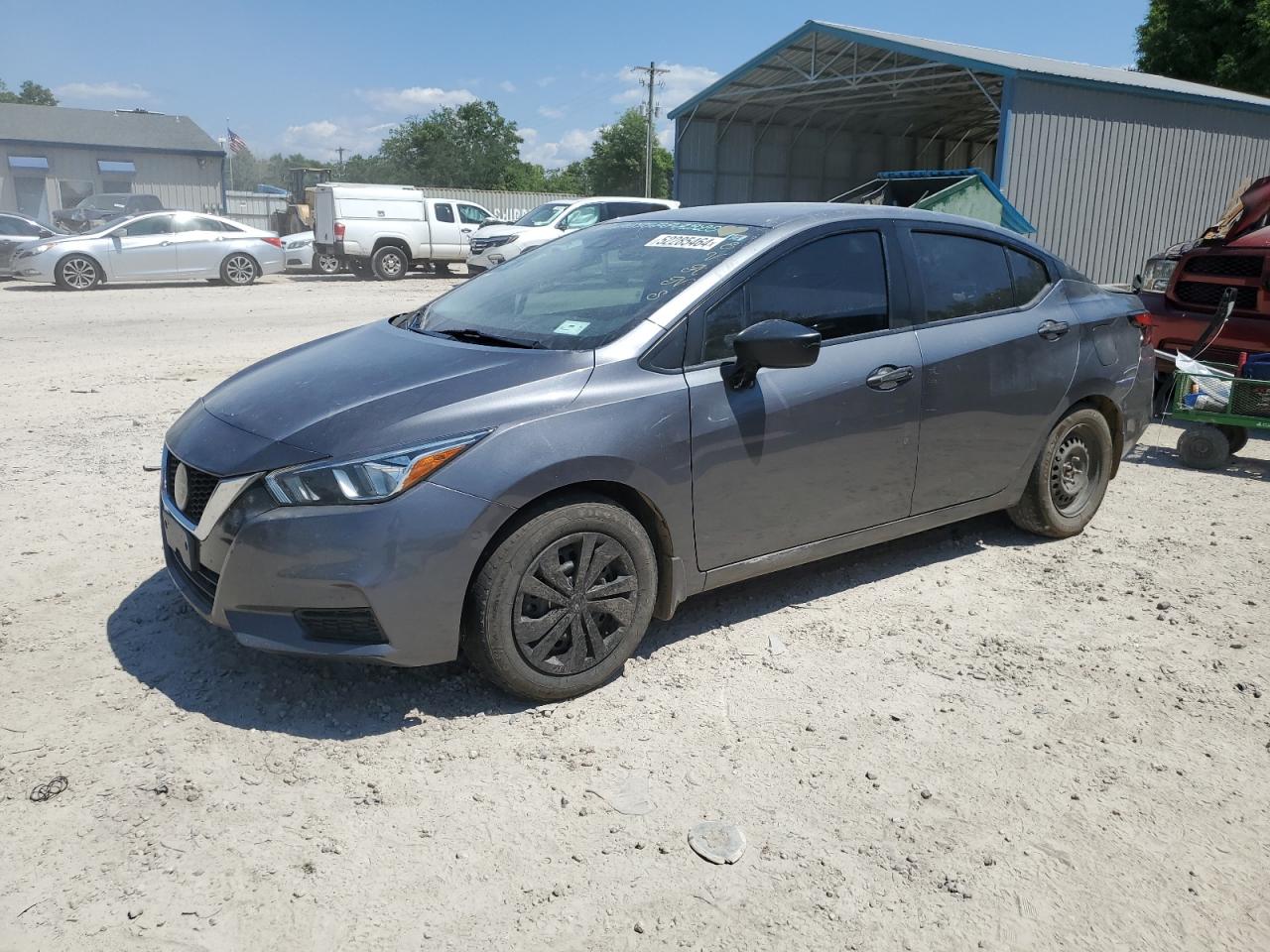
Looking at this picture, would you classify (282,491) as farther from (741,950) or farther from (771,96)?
(771,96)

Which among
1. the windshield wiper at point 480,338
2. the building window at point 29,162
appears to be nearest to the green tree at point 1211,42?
the windshield wiper at point 480,338

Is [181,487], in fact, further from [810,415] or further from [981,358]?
[981,358]

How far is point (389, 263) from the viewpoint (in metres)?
23.4

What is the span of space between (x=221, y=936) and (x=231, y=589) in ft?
3.83

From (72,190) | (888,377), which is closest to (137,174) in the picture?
(72,190)

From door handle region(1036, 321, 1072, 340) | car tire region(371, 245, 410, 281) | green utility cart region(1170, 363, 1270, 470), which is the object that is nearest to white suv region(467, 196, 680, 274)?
car tire region(371, 245, 410, 281)

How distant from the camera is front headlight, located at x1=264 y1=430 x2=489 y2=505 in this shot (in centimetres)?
318

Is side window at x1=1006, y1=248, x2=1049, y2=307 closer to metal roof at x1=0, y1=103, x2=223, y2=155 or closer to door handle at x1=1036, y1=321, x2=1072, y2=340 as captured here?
door handle at x1=1036, y1=321, x2=1072, y2=340

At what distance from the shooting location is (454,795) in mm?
3043

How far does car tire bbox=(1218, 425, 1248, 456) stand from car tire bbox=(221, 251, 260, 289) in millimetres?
18189

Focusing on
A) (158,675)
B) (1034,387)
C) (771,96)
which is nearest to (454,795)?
(158,675)

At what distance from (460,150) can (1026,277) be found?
72508mm

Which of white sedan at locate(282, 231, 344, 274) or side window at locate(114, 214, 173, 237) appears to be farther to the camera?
white sedan at locate(282, 231, 344, 274)

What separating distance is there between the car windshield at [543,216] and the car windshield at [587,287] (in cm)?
1850
